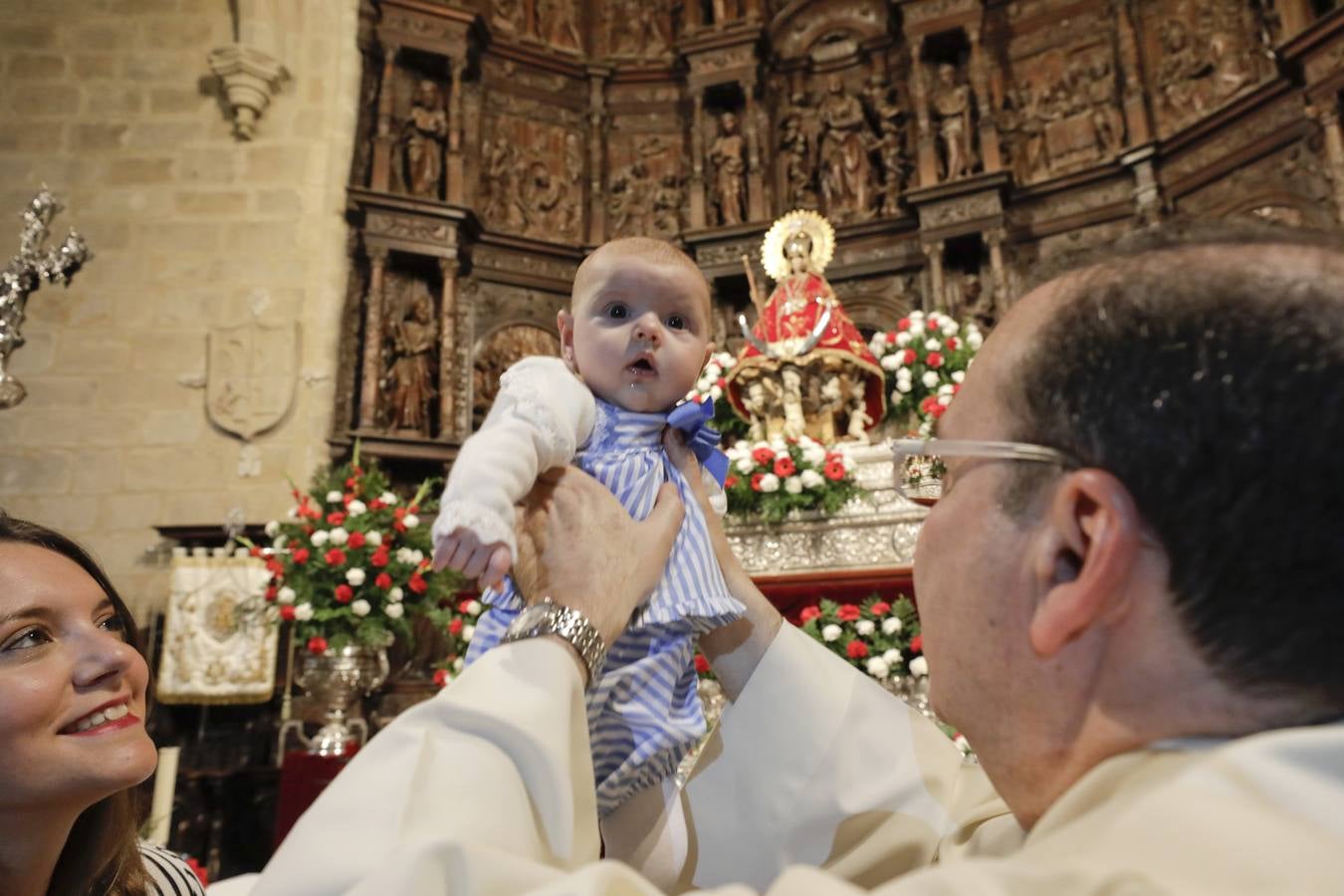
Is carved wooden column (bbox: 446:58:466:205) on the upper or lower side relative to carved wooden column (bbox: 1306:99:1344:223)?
upper

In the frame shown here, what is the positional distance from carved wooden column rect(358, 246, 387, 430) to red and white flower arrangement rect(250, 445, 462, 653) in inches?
105

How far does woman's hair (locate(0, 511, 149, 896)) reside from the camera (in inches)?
69.0

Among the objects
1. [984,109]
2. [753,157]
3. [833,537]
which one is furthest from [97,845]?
[984,109]

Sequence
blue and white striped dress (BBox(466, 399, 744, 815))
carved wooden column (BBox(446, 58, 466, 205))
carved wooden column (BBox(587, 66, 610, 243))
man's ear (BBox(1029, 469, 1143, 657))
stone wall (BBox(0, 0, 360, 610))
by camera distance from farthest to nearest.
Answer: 1. carved wooden column (BBox(587, 66, 610, 243))
2. carved wooden column (BBox(446, 58, 466, 205))
3. stone wall (BBox(0, 0, 360, 610))
4. blue and white striped dress (BBox(466, 399, 744, 815))
5. man's ear (BBox(1029, 469, 1143, 657))

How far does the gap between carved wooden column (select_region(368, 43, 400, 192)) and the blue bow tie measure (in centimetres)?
730

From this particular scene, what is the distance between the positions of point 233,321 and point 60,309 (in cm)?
135

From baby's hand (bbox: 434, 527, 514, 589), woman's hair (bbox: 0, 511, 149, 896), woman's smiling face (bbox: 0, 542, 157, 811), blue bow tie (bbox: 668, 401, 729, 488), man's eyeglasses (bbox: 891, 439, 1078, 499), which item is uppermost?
blue bow tie (bbox: 668, 401, 729, 488)

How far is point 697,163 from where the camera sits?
30.8 ft

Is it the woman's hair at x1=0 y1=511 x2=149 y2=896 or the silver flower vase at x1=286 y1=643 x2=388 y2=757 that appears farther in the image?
the silver flower vase at x1=286 y1=643 x2=388 y2=757

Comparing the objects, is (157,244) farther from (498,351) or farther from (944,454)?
(944,454)

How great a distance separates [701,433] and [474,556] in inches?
26.3

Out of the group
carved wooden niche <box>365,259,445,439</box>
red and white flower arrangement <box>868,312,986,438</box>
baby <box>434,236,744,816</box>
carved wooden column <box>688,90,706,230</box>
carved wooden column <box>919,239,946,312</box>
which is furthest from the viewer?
carved wooden column <box>688,90,706,230</box>

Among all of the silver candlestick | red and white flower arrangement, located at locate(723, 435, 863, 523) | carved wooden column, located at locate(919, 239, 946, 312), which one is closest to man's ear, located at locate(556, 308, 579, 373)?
red and white flower arrangement, located at locate(723, 435, 863, 523)

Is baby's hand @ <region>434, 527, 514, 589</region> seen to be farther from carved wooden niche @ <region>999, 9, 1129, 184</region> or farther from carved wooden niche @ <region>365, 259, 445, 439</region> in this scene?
carved wooden niche @ <region>999, 9, 1129, 184</region>
